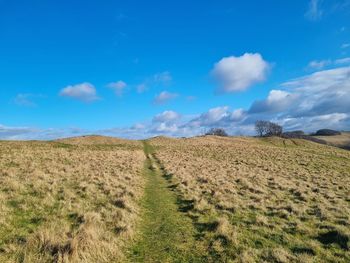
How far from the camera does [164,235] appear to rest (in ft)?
36.1

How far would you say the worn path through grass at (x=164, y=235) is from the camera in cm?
915

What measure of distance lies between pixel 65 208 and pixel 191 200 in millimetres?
6644

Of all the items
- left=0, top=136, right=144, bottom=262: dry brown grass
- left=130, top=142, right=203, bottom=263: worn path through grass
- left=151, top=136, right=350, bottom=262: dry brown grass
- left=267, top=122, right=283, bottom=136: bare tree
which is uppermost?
left=267, top=122, right=283, bottom=136: bare tree

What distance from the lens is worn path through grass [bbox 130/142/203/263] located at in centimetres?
915

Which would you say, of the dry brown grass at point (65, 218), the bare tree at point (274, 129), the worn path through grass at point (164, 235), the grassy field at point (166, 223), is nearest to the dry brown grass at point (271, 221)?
the grassy field at point (166, 223)

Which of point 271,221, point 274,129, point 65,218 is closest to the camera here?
point 65,218

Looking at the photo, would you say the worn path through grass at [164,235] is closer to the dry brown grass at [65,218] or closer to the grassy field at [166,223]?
the grassy field at [166,223]

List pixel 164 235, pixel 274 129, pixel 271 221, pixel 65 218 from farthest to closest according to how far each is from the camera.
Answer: pixel 274 129, pixel 271 221, pixel 65 218, pixel 164 235

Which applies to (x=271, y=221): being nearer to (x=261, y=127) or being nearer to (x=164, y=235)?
(x=164, y=235)

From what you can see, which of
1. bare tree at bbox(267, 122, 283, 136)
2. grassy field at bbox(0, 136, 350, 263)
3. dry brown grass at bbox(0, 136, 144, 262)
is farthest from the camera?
bare tree at bbox(267, 122, 283, 136)

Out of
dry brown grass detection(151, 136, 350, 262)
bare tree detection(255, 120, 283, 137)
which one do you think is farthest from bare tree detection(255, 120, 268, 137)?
dry brown grass detection(151, 136, 350, 262)

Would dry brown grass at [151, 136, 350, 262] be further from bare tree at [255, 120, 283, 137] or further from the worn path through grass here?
bare tree at [255, 120, 283, 137]

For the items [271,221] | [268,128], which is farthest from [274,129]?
[271,221]

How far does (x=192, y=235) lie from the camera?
1118cm
